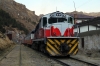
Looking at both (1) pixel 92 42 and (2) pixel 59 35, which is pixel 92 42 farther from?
(2) pixel 59 35

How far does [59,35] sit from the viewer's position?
1548 cm

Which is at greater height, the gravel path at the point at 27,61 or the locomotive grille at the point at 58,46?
the locomotive grille at the point at 58,46

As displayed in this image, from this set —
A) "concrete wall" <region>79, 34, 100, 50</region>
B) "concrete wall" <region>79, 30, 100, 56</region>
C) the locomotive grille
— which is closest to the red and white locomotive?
the locomotive grille

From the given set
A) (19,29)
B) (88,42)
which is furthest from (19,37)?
(88,42)

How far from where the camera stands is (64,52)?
14953 mm

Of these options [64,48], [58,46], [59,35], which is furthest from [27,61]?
[59,35]

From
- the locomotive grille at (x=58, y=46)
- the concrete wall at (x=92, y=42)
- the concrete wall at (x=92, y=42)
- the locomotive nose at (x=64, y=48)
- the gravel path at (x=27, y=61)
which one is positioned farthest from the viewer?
the concrete wall at (x=92, y=42)

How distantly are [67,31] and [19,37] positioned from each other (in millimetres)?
81689

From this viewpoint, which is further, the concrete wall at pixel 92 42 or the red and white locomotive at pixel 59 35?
the concrete wall at pixel 92 42

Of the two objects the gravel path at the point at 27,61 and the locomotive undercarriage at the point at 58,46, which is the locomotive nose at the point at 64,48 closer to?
the locomotive undercarriage at the point at 58,46

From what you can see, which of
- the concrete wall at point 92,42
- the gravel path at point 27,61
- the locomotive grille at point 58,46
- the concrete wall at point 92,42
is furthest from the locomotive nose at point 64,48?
the concrete wall at point 92,42

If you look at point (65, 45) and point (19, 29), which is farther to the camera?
point (19, 29)

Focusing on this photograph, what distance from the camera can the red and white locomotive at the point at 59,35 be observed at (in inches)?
587

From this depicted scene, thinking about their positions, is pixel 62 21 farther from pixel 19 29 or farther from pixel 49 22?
pixel 19 29
